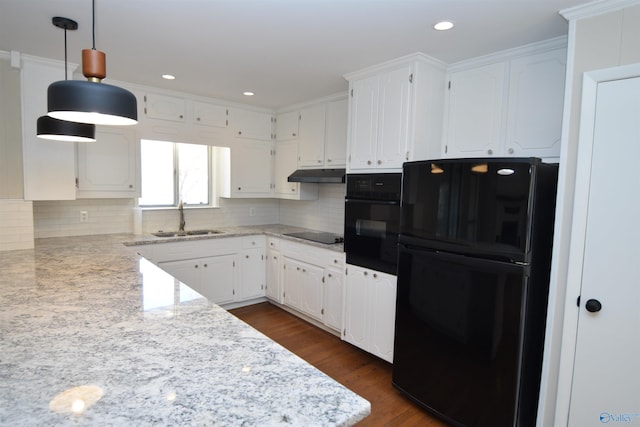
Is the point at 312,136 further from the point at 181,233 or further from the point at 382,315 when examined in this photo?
the point at 382,315

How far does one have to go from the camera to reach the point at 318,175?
367cm

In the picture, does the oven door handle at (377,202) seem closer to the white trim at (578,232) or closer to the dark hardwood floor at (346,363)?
the white trim at (578,232)

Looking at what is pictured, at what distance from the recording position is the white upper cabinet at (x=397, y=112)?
255 centimetres

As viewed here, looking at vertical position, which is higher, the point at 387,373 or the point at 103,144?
the point at 103,144

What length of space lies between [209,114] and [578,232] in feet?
11.8

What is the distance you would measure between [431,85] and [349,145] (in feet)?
2.60

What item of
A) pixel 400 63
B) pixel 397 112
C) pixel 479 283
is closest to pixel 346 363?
pixel 479 283

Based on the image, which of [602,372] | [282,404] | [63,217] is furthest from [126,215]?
[602,372]

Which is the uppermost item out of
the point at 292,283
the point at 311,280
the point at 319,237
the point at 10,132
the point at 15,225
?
the point at 10,132

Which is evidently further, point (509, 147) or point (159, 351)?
point (509, 147)

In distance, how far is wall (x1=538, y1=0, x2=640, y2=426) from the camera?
1661 millimetres

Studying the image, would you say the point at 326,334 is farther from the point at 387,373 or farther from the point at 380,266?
the point at 380,266

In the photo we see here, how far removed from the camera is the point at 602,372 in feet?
5.73

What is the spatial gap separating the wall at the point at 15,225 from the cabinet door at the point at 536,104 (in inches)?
144
